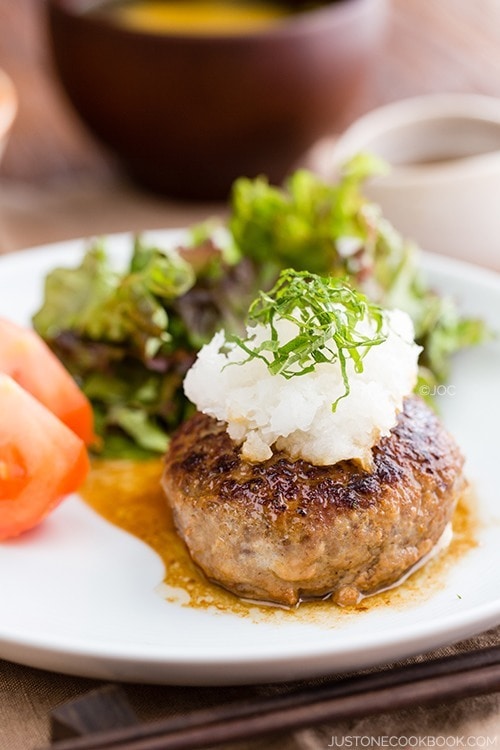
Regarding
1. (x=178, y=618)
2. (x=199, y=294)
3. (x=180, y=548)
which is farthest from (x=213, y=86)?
(x=178, y=618)

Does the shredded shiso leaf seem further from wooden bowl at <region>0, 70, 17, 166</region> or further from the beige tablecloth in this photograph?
wooden bowl at <region>0, 70, 17, 166</region>

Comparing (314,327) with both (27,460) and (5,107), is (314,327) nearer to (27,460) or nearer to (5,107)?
(27,460)

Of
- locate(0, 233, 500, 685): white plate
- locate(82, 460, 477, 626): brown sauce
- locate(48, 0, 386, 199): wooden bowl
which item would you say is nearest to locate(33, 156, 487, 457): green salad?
locate(82, 460, 477, 626): brown sauce

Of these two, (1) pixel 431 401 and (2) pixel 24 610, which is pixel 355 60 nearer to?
(1) pixel 431 401

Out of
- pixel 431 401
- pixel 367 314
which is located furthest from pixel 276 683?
pixel 431 401

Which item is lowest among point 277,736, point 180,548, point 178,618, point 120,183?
point 120,183

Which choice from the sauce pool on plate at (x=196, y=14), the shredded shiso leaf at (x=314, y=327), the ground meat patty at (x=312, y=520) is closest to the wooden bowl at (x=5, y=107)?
the sauce pool on plate at (x=196, y=14)
